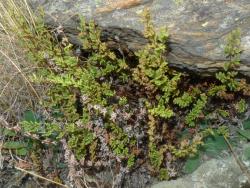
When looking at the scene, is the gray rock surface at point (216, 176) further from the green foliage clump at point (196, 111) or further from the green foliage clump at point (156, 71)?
the green foliage clump at point (156, 71)

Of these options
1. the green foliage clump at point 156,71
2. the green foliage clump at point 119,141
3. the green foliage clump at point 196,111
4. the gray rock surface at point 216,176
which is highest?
the green foliage clump at point 156,71

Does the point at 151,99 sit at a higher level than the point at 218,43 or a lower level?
lower

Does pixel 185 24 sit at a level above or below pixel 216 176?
above

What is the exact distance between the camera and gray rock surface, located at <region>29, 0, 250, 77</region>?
2.29 metres

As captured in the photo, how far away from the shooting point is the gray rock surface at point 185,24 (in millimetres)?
2289

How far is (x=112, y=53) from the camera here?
8.15 ft

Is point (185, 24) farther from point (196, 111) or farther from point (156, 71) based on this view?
point (196, 111)

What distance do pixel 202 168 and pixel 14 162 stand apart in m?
1.22

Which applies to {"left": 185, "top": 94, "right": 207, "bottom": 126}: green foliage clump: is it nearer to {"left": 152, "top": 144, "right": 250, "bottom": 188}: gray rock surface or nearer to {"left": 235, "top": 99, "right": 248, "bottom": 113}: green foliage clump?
{"left": 235, "top": 99, "right": 248, "bottom": 113}: green foliage clump

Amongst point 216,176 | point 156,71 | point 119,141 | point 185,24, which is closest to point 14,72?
point 119,141

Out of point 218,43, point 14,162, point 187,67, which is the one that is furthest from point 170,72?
point 14,162

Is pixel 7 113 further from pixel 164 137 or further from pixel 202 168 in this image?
pixel 202 168

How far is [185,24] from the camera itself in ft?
7.80

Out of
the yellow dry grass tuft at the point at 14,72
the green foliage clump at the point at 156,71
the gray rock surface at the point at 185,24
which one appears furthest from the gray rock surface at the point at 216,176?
the yellow dry grass tuft at the point at 14,72
